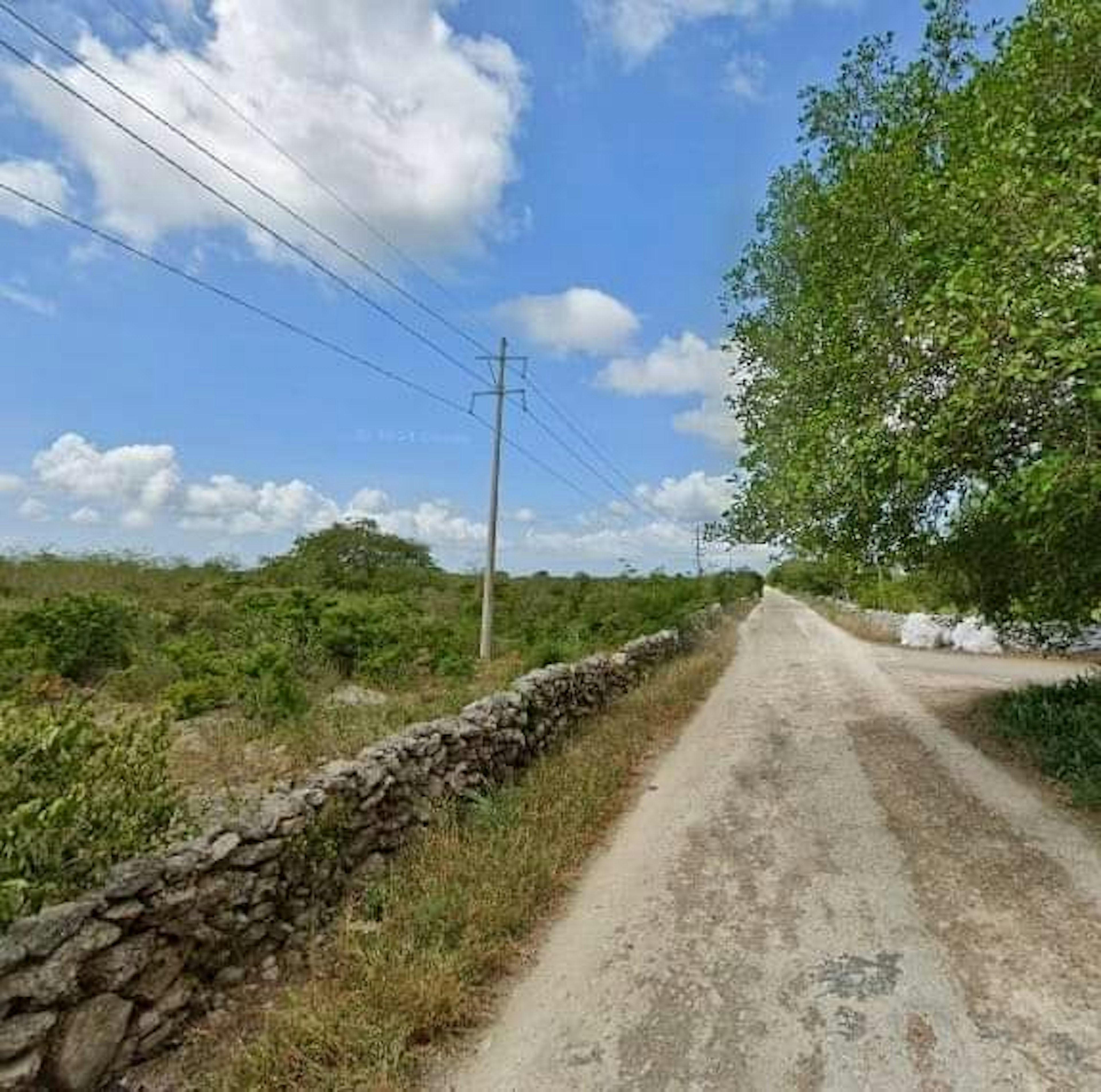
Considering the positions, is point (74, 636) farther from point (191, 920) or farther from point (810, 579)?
point (810, 579)

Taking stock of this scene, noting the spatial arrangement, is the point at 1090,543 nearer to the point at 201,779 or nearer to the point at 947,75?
the point at 947,75

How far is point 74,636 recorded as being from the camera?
14.1 m

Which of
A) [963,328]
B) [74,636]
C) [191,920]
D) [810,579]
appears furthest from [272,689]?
[810,579]

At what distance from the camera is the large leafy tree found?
5.29m

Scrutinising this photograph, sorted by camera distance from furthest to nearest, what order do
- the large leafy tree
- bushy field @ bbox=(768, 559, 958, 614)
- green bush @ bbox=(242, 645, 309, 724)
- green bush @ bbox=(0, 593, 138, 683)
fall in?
green bush @ bbox=(0, 593, 138, 683)
bushy field @ bbox=(768, 559, 958, 614)
green bush @ bbox=(242, 645, 309, 724)
the large leafy tree

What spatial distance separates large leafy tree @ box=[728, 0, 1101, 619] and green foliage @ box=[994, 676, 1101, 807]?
1383 mm

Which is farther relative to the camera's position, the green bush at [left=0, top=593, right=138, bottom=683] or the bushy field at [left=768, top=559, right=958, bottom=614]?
the green bush at [left=0, top=593, right=138, bottom=683]

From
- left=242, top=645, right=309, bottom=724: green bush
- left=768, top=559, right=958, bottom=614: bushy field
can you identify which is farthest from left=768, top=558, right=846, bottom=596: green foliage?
left=242, top=645, right=309, bottom=724: green bush

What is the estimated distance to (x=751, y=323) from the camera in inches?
520

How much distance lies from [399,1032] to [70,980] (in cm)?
141

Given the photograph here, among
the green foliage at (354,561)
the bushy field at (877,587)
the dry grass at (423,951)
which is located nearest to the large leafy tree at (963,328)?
the bushy field at (877,587)

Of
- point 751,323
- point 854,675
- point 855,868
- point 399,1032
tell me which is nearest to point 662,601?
point 854,675

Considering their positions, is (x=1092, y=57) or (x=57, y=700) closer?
(x=1092, y=57)

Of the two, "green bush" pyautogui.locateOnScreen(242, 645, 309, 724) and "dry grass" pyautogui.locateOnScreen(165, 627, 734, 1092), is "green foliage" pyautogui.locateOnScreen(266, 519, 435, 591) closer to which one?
"green bush" pyautogui.locateOnScreen(242, 645, 309, 724)
